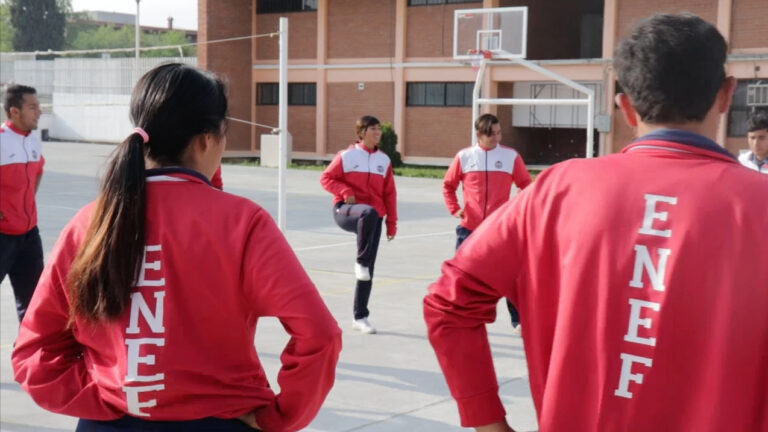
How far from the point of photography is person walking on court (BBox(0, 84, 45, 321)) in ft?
22.3

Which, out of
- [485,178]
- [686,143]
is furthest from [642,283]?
[485,178]

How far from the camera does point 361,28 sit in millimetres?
39844

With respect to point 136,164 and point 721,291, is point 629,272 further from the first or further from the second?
point 136,164

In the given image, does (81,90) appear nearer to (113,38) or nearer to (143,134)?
(143,134)

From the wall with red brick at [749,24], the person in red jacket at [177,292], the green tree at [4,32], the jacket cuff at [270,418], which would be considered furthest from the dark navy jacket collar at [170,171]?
the green tree at [4,32]

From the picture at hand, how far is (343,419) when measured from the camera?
5723mm

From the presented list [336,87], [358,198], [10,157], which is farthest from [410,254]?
[336,87]

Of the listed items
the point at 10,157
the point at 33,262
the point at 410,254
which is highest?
the point at 10,157

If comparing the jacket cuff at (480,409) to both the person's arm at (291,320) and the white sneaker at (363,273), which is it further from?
the white sneaker at (363,273)

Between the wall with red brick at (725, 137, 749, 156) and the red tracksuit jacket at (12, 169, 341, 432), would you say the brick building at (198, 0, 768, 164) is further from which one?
the red tracksuit jacket at (12, 169, 341, 432)

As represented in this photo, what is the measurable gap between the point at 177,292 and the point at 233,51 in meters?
40.7

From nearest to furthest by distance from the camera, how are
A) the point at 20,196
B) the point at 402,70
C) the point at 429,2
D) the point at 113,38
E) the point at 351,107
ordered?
the point at 20,196, the point at 429,2, the point at 402,70, the point at 351,107, the point at 113,38

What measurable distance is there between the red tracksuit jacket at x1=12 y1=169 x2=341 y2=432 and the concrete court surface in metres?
0.30

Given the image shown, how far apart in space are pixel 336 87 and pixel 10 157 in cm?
3395
